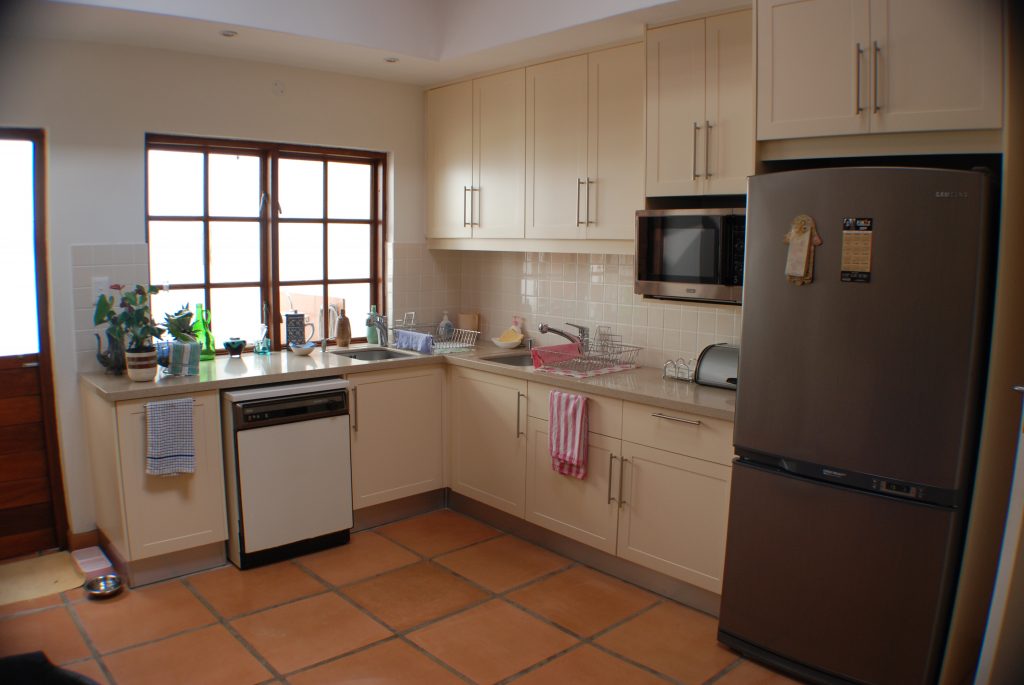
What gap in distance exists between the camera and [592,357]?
12.2 feet

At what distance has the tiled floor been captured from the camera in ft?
8.82

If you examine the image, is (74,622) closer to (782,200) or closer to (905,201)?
(782,200)

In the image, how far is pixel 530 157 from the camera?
3.96m

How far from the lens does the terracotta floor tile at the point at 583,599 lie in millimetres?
3062

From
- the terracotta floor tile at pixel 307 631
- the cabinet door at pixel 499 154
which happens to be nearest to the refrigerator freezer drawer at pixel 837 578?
the terracotta floor tile at pixel 307 631

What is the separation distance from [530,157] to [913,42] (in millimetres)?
1986

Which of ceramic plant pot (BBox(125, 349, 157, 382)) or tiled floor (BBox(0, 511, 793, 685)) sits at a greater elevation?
ceramic plant pot (BBox(125, 349, 157, 382))

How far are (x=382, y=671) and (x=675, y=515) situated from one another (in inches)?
49.5

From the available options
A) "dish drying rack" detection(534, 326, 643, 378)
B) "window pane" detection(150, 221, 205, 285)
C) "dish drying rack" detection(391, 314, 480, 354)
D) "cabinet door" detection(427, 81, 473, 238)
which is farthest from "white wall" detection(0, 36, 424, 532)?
"dish drying rack" detection(534, 326, 643, 378)

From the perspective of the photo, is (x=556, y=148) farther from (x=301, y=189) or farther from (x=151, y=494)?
(x=151, y=494)

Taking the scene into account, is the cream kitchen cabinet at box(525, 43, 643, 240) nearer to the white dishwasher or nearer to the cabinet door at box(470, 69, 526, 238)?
the cabinet door at box(470, 69, 526, 238)

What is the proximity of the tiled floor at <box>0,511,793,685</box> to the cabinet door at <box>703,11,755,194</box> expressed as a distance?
1754 mm

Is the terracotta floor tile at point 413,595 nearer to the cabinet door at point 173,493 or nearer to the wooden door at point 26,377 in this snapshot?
the cabinet door at point 173,493

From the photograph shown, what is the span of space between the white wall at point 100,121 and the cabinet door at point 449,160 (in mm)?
775
